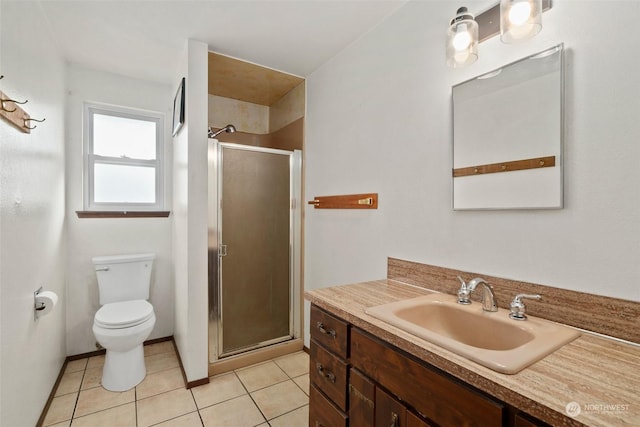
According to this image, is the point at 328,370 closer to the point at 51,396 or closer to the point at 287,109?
the point at 51,396

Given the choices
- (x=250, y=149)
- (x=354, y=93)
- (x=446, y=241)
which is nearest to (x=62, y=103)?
(x=250, y=149)

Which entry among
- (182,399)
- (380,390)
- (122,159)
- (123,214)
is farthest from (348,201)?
(122,159)

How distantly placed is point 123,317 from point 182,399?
2.32 ft

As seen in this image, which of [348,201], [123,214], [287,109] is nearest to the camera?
[348,201]

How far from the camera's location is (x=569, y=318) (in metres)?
1.05

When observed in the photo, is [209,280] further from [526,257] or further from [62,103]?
[526,257]

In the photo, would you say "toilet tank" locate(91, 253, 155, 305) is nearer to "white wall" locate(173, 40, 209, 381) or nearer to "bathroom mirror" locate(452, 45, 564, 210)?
"white wall" locate(173, 40, 209, 381)

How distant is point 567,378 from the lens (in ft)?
2.39

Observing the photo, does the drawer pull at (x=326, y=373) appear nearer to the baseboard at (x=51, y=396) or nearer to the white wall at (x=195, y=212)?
the white wall at (x=195, y=212)

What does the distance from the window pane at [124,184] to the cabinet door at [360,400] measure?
2.54m

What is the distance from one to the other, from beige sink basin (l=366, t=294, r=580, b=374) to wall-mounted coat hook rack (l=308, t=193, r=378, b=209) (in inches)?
28.0

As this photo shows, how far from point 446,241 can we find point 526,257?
1.16ft

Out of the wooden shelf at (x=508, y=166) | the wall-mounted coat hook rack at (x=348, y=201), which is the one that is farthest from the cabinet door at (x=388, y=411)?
the wall-mounted coat hook rack at (x=348, y=201)

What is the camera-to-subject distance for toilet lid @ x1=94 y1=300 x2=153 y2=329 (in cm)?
209
